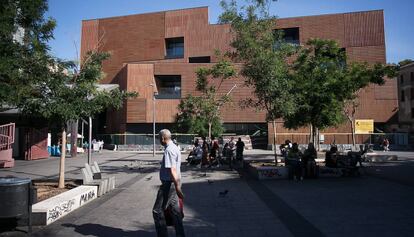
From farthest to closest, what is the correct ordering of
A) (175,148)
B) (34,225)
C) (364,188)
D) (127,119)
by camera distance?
1. (127,119)
2. (364,188)
3. (34,225)
4. (175,148)

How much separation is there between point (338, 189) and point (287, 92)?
18.8 ft

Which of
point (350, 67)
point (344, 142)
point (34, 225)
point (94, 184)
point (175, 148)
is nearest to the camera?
point (175, 148)

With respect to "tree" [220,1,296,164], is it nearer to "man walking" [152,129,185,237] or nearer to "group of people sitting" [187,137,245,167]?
"group of people sitting" [187,137,245,167]

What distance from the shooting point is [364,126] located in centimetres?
5194

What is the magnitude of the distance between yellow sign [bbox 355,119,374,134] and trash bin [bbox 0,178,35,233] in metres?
49.8

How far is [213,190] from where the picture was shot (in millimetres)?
12711

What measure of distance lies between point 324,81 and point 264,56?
206 inches

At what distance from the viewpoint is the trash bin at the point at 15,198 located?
6.72 meters

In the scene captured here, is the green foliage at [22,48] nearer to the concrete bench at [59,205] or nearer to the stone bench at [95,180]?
the stone bench at [95,180]

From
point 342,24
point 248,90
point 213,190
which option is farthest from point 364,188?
point 342,24

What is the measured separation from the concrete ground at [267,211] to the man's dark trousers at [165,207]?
1.05m

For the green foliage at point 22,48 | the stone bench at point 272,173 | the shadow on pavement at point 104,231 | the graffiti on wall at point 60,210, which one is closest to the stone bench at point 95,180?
the graffiti on wall at point 60,210

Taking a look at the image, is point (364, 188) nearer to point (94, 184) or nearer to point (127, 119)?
point (94, 184)

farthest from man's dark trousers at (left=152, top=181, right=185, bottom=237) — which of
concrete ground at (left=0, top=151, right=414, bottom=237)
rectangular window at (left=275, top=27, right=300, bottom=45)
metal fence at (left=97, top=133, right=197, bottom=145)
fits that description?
rectangular window at (left=275, top=27, right=300, bottom=45)
